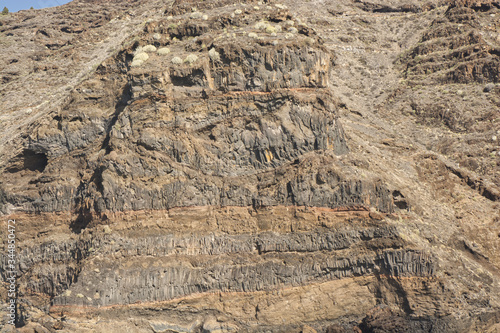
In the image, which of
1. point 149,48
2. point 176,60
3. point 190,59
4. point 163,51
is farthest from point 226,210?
point 149,48

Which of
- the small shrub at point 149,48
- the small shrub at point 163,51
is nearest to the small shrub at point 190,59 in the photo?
the small shrub at point 163,51

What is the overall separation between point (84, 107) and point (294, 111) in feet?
45.9

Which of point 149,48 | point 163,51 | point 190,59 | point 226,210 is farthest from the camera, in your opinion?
point 149,48

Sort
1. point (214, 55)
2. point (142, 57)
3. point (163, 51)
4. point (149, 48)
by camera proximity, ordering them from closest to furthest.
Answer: point (214, 55), point (142, 57), point (163, 51), point (149, 48)

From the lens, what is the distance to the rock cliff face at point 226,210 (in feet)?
90.1

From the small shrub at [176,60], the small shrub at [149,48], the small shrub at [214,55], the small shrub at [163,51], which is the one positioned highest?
the small shrub at [149,48]

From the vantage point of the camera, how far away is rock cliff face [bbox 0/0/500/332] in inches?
1081

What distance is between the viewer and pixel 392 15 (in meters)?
79.4

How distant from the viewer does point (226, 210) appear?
29094mm

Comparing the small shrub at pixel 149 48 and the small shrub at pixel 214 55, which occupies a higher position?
the small shrub at pixel 149 48

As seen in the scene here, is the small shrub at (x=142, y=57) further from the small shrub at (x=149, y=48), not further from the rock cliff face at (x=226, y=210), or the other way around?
the small shrub at (x=149, y=48)

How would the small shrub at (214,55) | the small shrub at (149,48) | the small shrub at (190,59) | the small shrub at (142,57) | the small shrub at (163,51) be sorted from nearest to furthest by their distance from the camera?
the small shrub at (190,59) < the small shrub at (214,55) < the small shrub at (142,57) < the small shrub at (163,51) < the small shrub at (149,48)

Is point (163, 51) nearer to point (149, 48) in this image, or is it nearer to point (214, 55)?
point (149, 48)

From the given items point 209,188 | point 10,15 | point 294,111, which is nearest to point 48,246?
point 209,188
